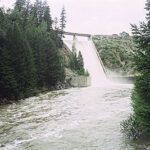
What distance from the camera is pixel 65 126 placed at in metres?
32.5

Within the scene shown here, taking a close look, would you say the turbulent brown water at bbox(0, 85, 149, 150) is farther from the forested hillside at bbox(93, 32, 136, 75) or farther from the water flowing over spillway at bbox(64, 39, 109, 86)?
the forested hillside at bbox(93, 32, 136, 75)

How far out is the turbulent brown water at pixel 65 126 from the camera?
25.7 metres

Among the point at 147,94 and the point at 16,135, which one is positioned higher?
the point at 147,94

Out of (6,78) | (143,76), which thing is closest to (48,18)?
(6,78)

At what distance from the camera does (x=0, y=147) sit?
25906mm

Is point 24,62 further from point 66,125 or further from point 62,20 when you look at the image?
point 62,20

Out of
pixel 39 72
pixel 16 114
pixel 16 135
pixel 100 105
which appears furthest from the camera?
pixel 39 72

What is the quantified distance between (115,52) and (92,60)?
10.8m

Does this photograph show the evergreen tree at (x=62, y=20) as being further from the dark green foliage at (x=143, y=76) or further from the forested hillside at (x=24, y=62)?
the dark green foliage at (x=143, y=76)

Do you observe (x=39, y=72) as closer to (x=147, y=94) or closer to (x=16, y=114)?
(x=16, y=114)

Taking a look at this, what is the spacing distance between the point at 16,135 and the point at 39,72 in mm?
39865

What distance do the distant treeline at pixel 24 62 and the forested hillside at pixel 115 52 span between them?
1220 inches

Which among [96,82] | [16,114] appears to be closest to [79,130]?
[16,114]

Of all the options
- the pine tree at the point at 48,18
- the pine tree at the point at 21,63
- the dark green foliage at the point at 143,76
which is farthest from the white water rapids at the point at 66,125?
the pine tree at the point at 48,18
